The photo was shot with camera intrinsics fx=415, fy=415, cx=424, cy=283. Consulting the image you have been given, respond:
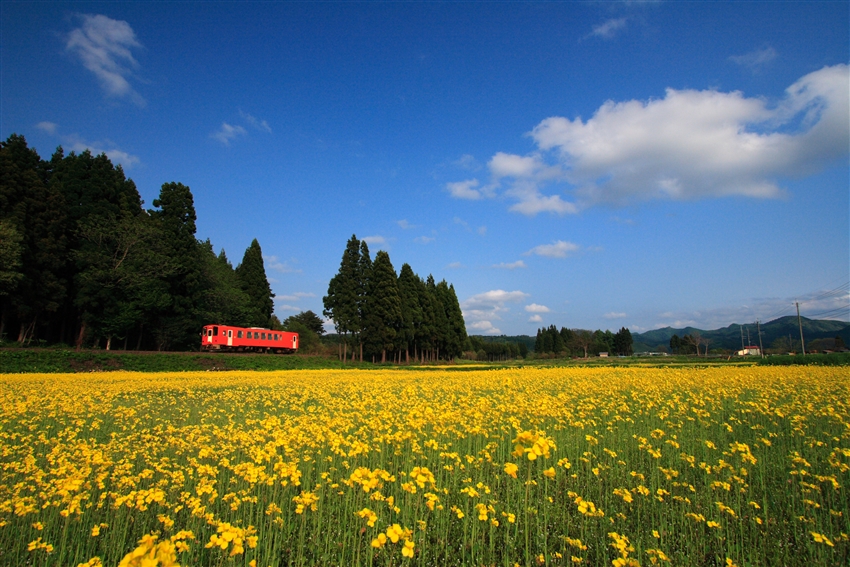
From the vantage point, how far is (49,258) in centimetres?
3006

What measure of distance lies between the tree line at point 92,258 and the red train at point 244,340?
69.4 inches

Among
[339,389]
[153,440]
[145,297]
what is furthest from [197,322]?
[153,440]

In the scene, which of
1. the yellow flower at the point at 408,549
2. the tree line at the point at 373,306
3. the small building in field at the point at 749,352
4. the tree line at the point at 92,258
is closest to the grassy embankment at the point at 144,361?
the tree line at the point at 92,258

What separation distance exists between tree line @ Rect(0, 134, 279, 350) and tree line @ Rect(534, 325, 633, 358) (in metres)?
69.8

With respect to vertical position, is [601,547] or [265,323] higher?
[265,323]

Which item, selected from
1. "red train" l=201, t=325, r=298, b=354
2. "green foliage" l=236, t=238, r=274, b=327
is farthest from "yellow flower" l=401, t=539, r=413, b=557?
"green foliage" l=236, t=238, r=274, b=327

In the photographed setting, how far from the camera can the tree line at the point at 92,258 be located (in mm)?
29344

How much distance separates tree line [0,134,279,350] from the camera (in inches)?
1155

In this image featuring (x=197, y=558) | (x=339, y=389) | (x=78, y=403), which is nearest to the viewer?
(x=197, y=558)

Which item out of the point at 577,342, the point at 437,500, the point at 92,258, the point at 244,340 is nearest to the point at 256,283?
the point at 244,340

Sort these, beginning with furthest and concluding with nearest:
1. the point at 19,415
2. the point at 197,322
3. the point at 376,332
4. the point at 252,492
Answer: the point at 376,332 → the point at 197,322 → the point at 19,415 → the point at 252,492

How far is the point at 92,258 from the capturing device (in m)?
31.8

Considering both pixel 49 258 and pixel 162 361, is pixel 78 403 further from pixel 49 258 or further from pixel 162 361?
pixel 49 258

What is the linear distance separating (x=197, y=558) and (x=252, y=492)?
1136mm
